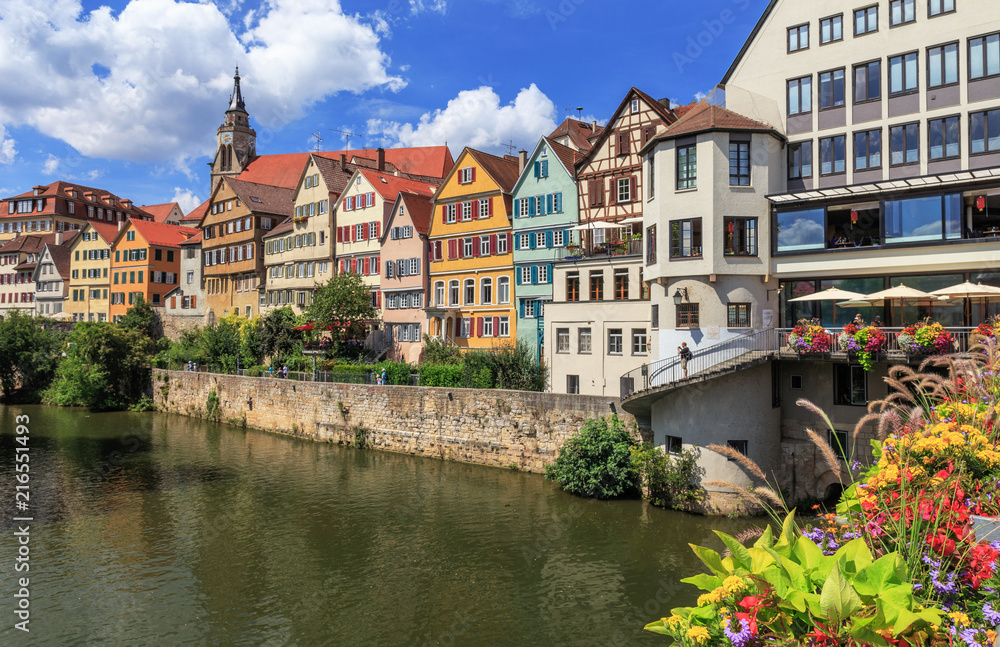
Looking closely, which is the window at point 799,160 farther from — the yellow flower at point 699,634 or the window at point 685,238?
the yellow flower at point 699,634

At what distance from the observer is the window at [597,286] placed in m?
34.8

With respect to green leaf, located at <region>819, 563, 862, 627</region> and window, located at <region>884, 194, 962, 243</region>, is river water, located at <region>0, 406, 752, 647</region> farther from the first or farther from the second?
green leaf, located at <region>819, 563, 862, 627</region>

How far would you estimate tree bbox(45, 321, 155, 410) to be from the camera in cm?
5397

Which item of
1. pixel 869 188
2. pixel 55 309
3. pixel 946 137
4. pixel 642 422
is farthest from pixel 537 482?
pixel 55 309

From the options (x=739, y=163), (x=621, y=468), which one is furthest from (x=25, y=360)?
(x=739, y=163)

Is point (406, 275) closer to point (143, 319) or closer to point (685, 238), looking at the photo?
point (685, 238)

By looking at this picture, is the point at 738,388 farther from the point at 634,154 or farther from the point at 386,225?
the point at 386,225

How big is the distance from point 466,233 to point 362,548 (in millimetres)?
27725

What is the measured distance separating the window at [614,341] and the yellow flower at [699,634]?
1129 inches

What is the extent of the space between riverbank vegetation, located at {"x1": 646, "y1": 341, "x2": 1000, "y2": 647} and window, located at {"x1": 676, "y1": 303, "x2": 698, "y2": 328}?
18.8m

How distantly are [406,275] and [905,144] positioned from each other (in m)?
33.2

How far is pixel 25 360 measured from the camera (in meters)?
59.3

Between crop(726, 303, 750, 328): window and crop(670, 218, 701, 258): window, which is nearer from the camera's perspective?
crop(726, 303, 750, 328): window

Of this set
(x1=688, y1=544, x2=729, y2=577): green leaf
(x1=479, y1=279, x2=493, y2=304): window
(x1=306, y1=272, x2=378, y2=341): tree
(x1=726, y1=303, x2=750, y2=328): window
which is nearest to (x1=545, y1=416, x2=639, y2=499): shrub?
(x1=726, y1=303, x2=750, y2=328): window
